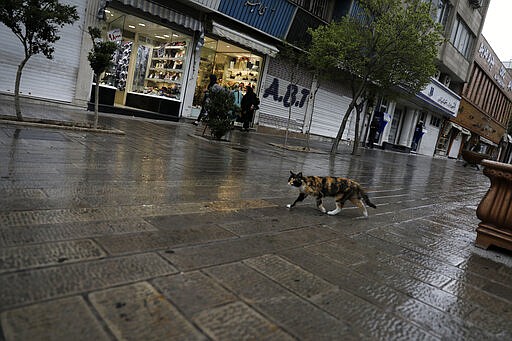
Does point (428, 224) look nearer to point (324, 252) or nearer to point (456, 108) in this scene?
point (324, 252)

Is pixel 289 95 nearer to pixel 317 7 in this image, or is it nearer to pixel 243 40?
pixel 317 7

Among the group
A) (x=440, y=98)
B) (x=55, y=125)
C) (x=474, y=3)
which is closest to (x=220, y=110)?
(x=55, y=125)

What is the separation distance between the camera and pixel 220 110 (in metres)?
11.3

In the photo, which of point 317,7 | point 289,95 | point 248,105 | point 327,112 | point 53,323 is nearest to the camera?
point 53,323

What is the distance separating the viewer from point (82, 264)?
2514mm

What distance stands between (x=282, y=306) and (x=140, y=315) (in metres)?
0.84

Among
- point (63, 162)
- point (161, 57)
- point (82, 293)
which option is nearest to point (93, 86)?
point (161, 57)

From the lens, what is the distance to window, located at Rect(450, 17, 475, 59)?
2978 cm

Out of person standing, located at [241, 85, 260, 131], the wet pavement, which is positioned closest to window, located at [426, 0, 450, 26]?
person standing, located at [241, 85, 260, 131]

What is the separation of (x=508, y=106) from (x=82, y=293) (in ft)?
197

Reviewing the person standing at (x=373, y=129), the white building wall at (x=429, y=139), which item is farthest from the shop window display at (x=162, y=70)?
the white building wall at (x=429, y=139)

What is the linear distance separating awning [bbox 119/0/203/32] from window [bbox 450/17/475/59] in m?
22.7

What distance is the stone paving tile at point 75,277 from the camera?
81.4 inches

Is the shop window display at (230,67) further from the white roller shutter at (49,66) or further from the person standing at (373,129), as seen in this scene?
the person standing at (373,129)
